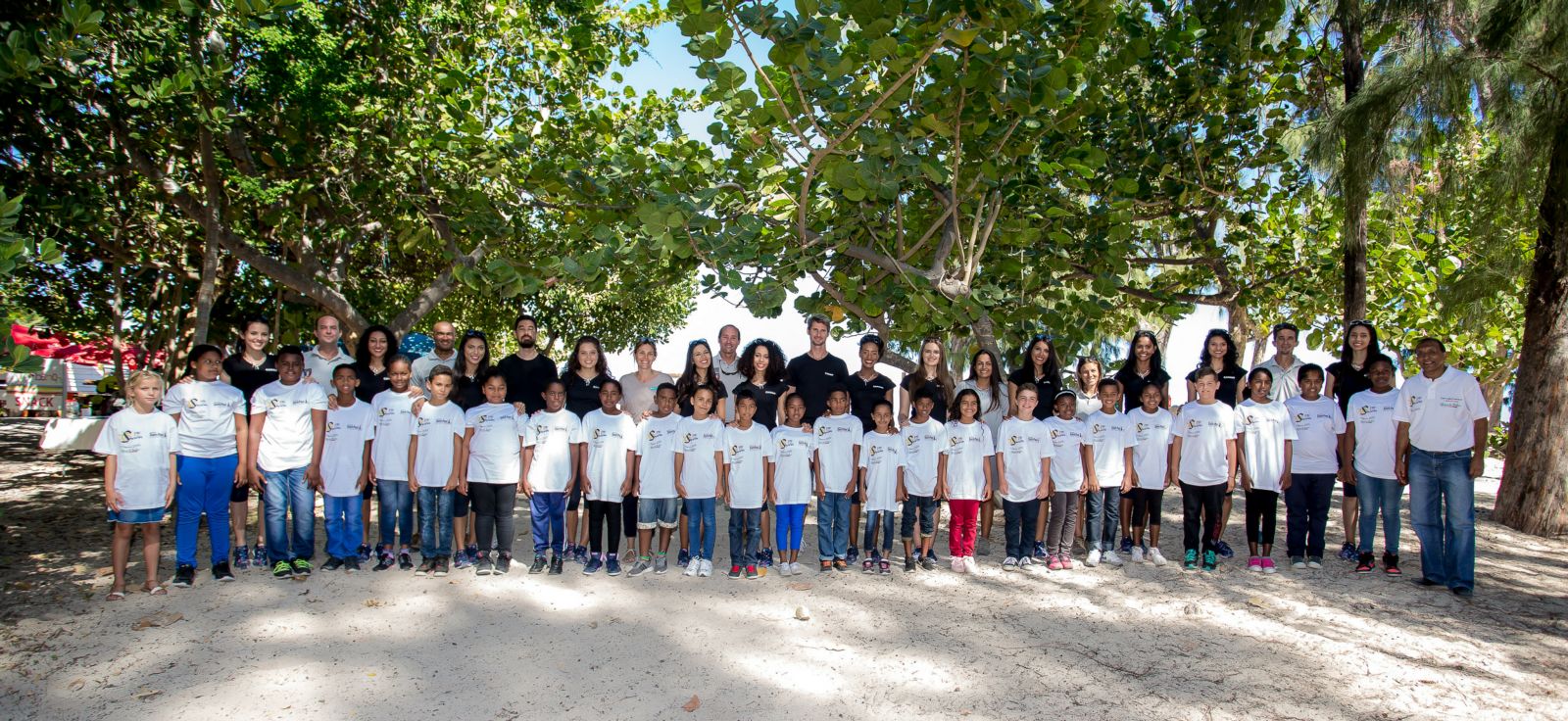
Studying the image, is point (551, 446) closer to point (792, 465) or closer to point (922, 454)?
point (792, 465)

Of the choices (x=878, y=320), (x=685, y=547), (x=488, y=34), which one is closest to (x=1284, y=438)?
(x=878, y=320)

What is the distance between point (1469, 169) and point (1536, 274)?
2.66 m

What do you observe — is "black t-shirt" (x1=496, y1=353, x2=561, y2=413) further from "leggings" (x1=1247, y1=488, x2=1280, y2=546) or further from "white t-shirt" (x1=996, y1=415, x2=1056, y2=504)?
"leggings" (x1=1247, y1=488, x2=1280, y2=546)

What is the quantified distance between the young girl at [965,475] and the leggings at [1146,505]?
1.22 m

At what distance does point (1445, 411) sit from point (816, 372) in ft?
13.7

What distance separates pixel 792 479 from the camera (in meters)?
6.01

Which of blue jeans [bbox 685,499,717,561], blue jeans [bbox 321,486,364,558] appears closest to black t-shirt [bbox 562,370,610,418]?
blue jeans [bbox 685,499,717,561]

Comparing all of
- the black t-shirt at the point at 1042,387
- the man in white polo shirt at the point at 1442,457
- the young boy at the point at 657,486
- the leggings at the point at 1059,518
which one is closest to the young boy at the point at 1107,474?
the leggings at the point at 1059,518

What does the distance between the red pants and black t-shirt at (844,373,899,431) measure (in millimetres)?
844

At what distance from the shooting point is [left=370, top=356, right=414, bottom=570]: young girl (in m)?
5.75

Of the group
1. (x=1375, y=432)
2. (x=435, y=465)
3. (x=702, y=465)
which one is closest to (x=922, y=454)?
(x=702, y=465)

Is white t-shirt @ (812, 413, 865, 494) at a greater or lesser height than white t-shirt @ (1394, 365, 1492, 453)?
lesser

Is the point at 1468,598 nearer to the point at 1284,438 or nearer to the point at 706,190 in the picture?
the point at 1284,438

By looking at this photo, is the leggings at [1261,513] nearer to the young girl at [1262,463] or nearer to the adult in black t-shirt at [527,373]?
the young girl at [1262,463]
